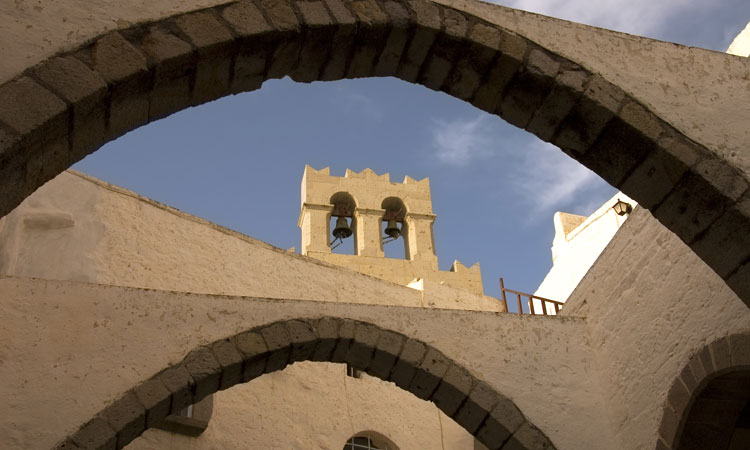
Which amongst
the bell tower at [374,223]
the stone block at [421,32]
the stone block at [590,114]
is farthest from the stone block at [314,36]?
the bell tower at [374,223]

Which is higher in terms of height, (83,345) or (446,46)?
(446,46)

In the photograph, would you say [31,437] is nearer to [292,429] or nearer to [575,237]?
[292,429]

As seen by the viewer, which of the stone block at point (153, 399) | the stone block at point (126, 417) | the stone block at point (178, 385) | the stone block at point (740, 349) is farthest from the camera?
the stone block at point (178, 385)

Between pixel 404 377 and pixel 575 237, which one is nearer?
pixel 404 377

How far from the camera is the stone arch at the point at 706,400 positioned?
5.74 metres

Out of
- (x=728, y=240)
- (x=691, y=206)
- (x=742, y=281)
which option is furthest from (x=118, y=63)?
(x=742, y=281)

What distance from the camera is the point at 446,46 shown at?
4.12 metres

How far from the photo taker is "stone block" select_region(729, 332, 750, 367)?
5449 millimetres

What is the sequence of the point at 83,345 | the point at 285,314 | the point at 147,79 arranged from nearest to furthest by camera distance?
the point at 147,79
the point at 83,345
the point at 285,314

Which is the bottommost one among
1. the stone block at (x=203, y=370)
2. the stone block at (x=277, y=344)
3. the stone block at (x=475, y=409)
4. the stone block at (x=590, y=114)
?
the stone block at (x=475, y=409)

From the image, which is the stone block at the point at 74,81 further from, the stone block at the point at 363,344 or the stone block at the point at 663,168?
the stone block at the point at 363,344

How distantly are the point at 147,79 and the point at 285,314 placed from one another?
11.5 feet

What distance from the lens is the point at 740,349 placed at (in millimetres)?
5516

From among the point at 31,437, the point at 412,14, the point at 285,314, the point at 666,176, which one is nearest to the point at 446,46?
the point at 412,14
